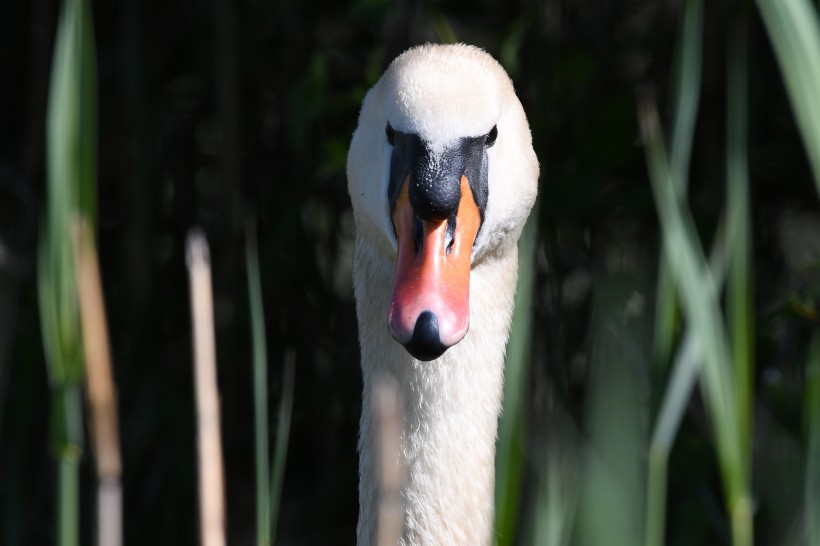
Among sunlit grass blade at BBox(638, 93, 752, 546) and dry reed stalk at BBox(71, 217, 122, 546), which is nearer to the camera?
dry reed stalk at BBox(71, 217, 122, 546)

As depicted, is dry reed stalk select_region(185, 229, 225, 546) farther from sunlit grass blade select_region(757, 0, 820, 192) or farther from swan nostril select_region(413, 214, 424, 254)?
sunlit grass blade select_region(757, 0, 820, 192)

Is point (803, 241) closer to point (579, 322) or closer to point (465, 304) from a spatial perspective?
point (579, 322)

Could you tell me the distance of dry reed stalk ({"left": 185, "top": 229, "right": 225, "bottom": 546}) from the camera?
4.37 ft

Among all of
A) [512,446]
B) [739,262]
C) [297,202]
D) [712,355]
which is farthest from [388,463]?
[297,202]

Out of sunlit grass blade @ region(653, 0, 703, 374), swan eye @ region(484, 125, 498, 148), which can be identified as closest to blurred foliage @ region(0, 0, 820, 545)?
swan eye @ region(484, 125, 498, 148)

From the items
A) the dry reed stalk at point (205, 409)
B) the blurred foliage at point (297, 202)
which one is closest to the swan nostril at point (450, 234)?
the dry reed stalk at point (205, 409)

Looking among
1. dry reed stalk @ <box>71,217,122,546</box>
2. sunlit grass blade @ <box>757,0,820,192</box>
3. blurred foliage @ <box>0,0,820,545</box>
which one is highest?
blurred foliage @ <box>0,0,820,545</box>

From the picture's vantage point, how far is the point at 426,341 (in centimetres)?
150

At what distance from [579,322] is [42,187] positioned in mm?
1614

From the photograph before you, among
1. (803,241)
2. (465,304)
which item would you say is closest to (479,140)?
(465,304)

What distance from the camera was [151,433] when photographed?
3.31m

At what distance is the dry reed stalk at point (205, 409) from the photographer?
133cm

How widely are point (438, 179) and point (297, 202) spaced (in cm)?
166

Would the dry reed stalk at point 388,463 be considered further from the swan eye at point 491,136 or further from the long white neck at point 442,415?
the swan eye at point 491,136
